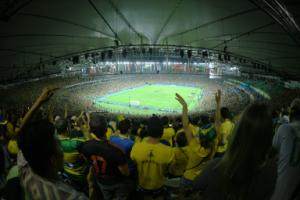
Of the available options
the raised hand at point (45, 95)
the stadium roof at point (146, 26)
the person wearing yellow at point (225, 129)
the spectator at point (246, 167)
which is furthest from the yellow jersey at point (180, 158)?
the stadium roof at point (146, 26)

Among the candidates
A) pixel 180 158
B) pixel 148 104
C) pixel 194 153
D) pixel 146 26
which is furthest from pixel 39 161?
pixel 148 104

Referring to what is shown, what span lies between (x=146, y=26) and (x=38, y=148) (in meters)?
11.6

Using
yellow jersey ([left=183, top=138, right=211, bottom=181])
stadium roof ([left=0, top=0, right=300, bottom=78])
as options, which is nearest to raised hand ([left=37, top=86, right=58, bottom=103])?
yellow jersey ([left=183, top=138, right=211, bottom=181])

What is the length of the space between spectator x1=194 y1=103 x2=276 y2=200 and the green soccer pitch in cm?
1824

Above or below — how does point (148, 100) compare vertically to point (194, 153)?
below

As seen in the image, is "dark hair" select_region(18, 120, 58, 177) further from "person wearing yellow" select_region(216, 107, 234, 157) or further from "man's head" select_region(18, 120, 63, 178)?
"person wearing yellow" select_region(216, 107, 234, 157)

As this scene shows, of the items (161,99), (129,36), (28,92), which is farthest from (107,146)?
(161,99)

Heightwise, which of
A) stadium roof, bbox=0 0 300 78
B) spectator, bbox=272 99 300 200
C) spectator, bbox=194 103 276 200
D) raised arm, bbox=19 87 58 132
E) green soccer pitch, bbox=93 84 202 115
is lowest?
green soccer pitch, bbox=93 84 202 115

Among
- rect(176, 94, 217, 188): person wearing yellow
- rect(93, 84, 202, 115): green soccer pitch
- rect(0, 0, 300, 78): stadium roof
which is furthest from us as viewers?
rect(93, 84, 202, 115): green soccer pitch

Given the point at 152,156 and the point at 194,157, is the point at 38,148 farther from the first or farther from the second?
the point at 194,157

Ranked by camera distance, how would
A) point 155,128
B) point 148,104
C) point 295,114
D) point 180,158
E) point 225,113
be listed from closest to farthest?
1. point 295,114
2. point 155,128
3. point 180,158
4. point 225,113
5. point 148,104

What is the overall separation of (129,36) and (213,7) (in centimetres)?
576

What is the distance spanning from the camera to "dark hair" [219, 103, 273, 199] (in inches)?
65.0

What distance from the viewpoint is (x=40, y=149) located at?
167 cm
